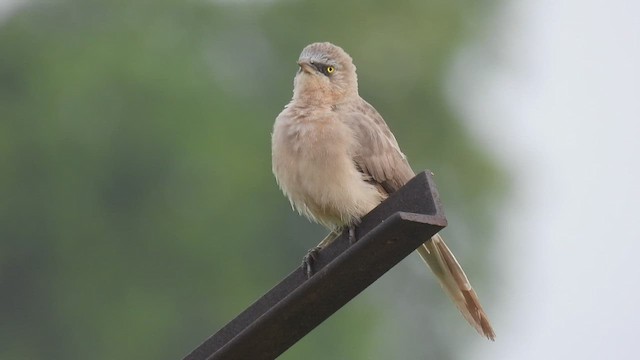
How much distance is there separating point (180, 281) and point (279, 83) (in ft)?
15.5

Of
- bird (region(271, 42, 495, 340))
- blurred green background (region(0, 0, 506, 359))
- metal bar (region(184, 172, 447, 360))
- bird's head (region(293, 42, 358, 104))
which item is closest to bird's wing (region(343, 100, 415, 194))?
bird (region(271, 42, 495, 340))

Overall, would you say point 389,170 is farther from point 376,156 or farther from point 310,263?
point 310,263

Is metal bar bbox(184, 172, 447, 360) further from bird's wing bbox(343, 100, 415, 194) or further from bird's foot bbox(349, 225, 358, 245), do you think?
bird's wing bbox(343, 100, 415, 194)

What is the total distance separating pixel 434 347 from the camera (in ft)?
113

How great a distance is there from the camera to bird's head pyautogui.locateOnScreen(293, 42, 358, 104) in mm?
8922

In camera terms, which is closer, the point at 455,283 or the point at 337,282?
the point at 337,282

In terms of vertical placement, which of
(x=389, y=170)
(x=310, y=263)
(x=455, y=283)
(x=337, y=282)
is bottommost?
(x=455, y=283)

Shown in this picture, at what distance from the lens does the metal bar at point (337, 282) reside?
5.74 meters

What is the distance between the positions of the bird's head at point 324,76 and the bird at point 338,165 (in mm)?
31

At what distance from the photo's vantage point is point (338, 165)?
27.4ft

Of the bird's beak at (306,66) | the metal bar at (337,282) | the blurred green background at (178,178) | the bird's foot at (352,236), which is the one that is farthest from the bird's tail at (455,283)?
the blurred green background at (178,178)

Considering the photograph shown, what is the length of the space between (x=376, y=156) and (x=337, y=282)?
8.84 feet

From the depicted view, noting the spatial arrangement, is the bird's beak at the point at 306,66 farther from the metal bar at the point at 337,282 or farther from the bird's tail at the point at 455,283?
the metal bar at the point at 337,282

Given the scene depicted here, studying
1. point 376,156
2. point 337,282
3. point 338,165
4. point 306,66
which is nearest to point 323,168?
point 338,165
